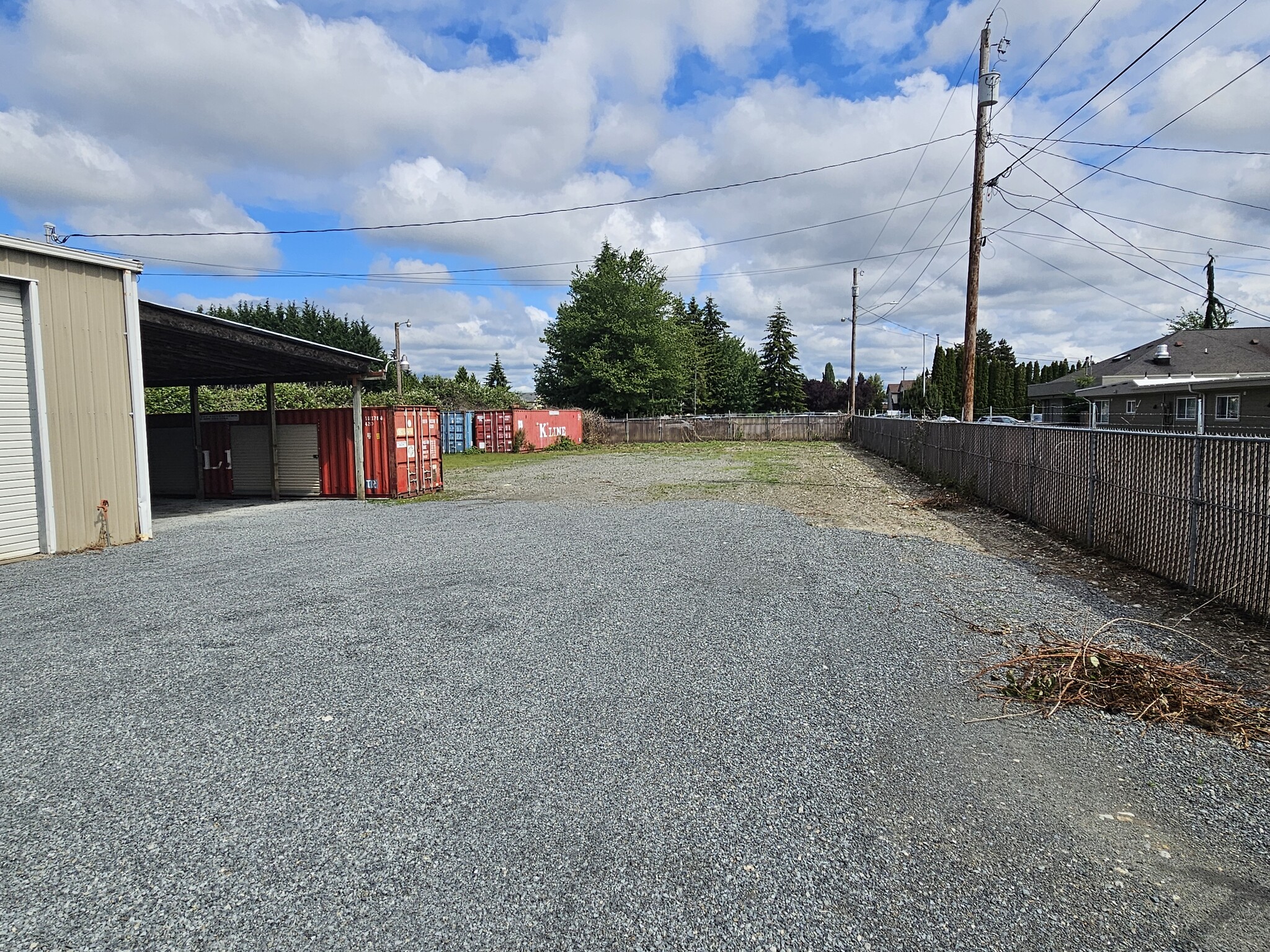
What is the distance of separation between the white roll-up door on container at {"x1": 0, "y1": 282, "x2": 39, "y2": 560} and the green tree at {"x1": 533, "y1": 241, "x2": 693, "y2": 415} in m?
43.0

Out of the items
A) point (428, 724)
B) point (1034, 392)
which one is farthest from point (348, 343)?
point (428, 724)

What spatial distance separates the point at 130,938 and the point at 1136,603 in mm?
7369

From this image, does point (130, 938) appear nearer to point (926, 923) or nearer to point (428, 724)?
point (428, 724)

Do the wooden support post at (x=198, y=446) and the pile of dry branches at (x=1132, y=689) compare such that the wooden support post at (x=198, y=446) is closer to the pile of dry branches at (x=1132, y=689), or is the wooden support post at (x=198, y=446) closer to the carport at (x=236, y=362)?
the carport at (x=236, y=362)

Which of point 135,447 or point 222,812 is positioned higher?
point 135,447

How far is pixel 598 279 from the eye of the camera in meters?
53.1

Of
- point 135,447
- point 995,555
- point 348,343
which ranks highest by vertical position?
point 348,343

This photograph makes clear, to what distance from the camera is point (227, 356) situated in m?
14.9

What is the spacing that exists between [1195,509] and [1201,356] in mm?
32968

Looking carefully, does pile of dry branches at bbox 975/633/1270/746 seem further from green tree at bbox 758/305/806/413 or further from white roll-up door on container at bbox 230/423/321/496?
green tree at bbox 758/305/806/413

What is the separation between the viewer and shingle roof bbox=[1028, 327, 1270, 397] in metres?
30.8

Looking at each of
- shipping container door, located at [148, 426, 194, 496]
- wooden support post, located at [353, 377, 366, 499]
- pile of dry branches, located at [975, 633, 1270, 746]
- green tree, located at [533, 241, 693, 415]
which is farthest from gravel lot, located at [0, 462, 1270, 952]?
green tree, located at [533, 241, 693, 415]

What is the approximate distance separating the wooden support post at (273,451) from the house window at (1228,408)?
29488 millimetres

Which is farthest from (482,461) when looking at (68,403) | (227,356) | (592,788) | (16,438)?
(592,788)
